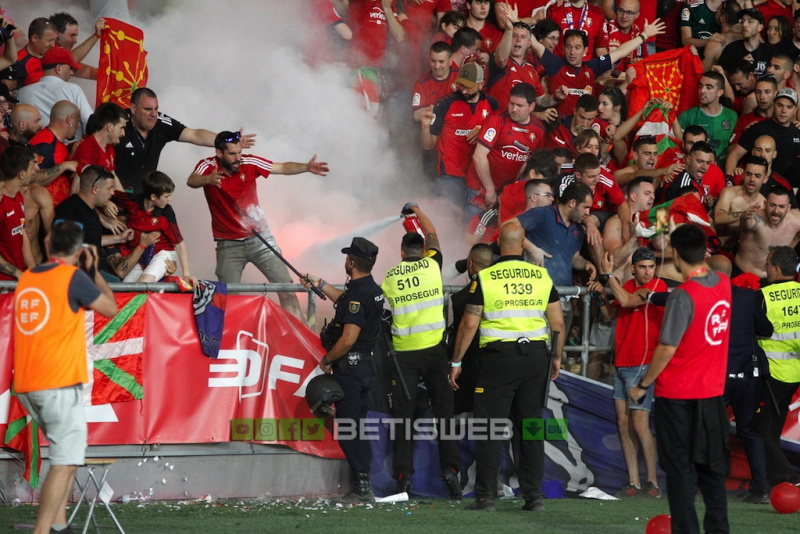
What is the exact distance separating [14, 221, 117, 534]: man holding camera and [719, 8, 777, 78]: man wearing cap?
8.51 m

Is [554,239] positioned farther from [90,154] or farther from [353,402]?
[90,154]

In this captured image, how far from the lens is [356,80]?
36.3ft

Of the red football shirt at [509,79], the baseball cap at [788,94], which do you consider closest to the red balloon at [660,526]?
the red football shirt at [509,79]

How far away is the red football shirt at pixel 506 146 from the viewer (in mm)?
10227

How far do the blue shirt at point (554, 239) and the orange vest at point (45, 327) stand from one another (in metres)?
4.13

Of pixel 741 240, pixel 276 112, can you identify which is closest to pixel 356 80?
pixel 276 112

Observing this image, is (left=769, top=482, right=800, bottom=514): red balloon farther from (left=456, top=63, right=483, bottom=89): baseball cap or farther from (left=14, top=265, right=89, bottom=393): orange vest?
(left=14, top=265, right=89, bottom=393): orange vest

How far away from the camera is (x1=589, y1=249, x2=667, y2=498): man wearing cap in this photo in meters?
8.27

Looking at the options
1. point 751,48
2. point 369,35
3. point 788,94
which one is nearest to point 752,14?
point 751,48

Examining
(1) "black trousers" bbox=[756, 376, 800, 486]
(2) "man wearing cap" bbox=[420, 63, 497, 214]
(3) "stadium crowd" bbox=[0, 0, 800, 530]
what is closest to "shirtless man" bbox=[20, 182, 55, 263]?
(3) "stadium crowd" bbox=[0, 0, 800, 530]

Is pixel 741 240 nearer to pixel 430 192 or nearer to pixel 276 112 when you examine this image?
pixel 430 192

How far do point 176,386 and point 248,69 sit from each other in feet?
14.6

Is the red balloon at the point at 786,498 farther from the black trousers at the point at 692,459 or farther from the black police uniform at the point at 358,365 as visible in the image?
the black police uniform at the point at 358,365

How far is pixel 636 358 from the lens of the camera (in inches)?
324
